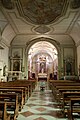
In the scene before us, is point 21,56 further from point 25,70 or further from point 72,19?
point 72,19

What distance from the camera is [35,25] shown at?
1452 cm

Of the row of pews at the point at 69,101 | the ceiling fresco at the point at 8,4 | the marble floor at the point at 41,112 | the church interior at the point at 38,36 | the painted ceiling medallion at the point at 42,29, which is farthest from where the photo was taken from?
the painted ceiling medallion at the point at 42,29

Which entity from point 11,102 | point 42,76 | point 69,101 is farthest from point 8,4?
point 42,76

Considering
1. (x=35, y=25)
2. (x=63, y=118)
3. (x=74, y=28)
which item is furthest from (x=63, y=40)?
(x=63, y=118)

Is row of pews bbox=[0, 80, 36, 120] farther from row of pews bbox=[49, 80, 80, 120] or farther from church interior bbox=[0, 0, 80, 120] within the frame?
church interior bbox=[0, 0, 80, 120]

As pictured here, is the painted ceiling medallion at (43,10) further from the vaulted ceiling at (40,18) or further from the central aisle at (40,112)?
the central aisle at (40,112)

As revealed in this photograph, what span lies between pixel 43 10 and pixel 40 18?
1356 mm

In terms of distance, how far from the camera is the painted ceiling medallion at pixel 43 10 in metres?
10.3

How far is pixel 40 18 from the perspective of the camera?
12867mm

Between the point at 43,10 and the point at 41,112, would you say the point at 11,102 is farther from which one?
the point at 43,10

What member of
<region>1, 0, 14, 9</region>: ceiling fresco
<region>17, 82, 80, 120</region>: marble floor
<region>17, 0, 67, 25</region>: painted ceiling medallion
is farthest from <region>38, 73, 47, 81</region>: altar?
<region>17, 82, 80, 120</region>: marble floor

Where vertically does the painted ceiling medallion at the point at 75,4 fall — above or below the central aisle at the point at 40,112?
above

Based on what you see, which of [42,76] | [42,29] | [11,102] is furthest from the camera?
[42,76]

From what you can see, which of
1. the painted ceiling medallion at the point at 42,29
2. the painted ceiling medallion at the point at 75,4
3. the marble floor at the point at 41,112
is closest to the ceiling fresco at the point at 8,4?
the painted ceiling medallion at the point at 75,4
